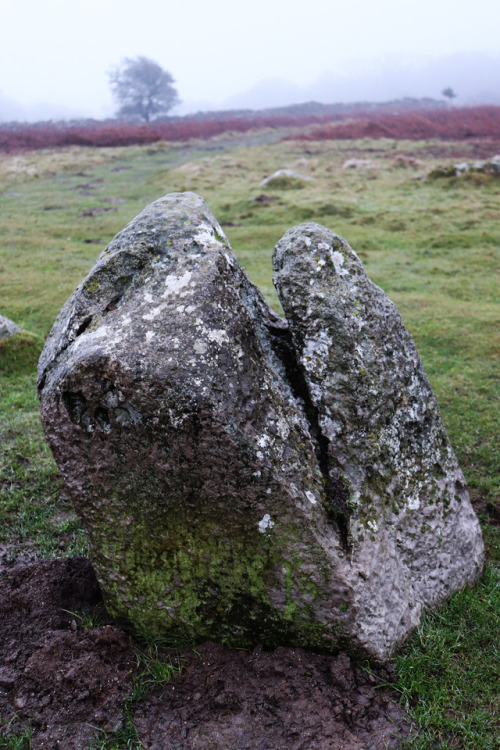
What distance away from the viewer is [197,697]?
4.32 metres

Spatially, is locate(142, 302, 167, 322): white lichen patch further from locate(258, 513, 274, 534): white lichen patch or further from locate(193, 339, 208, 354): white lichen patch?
locate(258, 513, 274, 534): white lichen patch

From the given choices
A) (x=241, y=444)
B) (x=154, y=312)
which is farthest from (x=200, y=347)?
(x=241, y=444)

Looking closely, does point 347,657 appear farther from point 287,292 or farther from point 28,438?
point 28,438

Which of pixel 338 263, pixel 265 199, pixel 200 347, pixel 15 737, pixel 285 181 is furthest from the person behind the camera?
pixel 285 181

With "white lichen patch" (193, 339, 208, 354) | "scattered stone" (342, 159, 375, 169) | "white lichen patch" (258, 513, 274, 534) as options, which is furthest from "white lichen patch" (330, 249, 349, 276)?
"scattered stone" (342, 159, 375, 169)

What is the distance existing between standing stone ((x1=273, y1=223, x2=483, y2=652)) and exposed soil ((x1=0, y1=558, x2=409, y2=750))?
1.74 feet

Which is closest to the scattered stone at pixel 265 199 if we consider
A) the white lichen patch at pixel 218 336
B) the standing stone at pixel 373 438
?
the standing stone at pixel 373 438

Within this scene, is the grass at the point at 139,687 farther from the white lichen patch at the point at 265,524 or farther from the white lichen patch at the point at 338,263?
the white lichen patch at the point at 338,263

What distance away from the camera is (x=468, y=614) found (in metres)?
5.16

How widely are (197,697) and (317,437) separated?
7.58 ft

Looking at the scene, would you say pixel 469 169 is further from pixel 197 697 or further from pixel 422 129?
pixel 197 697

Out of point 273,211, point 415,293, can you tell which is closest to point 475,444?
point 415,293

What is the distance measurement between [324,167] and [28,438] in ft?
103

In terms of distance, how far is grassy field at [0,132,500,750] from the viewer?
15.8 ft
